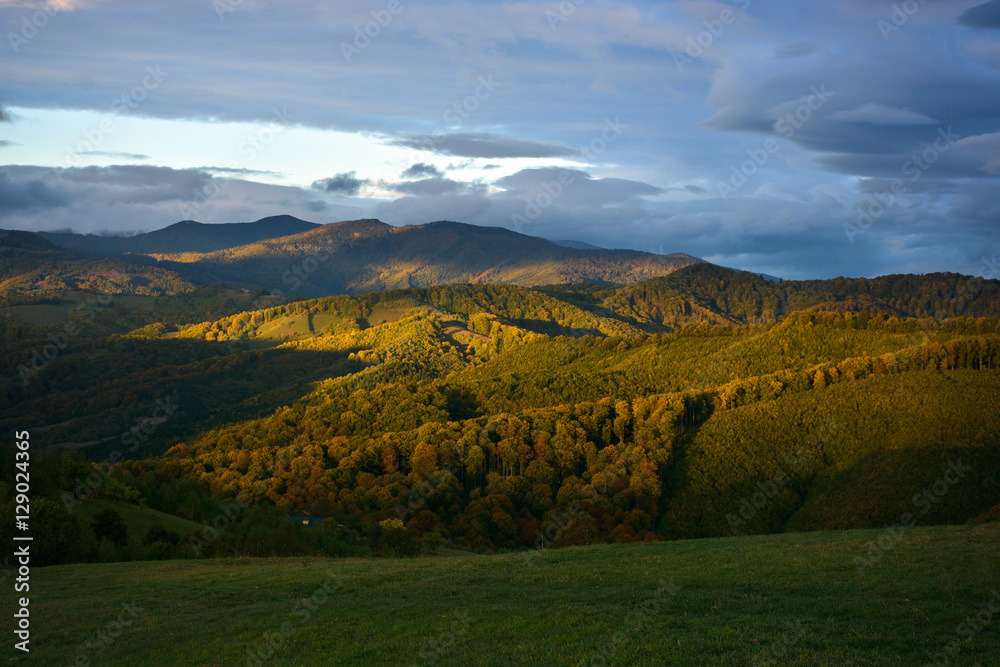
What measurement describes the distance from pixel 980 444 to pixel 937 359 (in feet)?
122

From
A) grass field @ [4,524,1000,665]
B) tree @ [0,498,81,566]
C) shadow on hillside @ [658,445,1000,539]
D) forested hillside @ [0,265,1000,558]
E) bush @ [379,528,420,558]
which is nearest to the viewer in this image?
grass field @ [4,524,1000,665]

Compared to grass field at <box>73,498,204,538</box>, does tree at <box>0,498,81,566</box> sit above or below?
above

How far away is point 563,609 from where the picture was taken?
2034 centimetres

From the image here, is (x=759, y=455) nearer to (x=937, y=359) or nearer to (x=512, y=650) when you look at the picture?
(x=937, y=359)

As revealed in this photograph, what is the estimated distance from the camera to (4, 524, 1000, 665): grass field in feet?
52.4

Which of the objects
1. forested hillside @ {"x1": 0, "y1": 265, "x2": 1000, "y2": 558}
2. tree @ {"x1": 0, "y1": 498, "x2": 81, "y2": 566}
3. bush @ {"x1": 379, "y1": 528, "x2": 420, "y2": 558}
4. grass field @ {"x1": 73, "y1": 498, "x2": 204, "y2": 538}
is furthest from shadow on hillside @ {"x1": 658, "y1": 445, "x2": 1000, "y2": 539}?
tree @ {"x1": 0, "y1": 498, "x2": 81, "y2": 566}

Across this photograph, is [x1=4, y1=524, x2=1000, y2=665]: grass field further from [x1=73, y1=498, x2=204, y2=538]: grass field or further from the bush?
the bush

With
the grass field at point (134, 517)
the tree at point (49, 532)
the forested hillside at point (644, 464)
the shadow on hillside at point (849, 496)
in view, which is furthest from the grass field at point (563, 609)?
the shadow on hillside at point (849, 496)

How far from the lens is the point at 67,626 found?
67.9ft

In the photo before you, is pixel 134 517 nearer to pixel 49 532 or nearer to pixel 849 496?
pixel 49 532

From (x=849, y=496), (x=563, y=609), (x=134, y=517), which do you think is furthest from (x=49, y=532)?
(x=849, y=496)

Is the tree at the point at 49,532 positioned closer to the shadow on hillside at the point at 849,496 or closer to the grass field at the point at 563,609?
the grass field at the point at 563,609

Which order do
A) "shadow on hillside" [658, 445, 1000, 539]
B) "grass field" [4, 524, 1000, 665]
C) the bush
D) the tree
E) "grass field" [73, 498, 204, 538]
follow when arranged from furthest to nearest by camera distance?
"shadow on hillside" [658, 445, 1000, 539]
the bush
"grass field" [73, 498, 204, 538]
the tree
"grass field" [4, 524, 1000, 665]

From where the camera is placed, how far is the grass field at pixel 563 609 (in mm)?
15961
